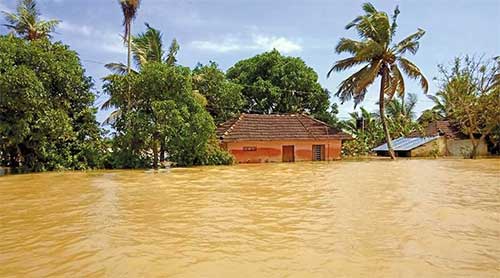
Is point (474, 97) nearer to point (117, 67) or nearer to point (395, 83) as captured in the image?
point (395, 83)

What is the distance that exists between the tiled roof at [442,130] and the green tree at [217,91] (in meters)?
14.1

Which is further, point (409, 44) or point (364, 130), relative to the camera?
point (364, 130)

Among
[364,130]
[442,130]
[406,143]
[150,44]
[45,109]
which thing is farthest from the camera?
[364,130]

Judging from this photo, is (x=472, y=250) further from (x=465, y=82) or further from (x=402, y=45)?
(x=465, y=82)

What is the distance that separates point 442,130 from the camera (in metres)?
30.1

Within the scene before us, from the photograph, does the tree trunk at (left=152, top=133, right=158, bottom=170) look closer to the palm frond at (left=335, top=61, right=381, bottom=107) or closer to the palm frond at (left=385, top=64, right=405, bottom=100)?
Result: the palm frond at (left=335, top=61, right=381, bottom=107)

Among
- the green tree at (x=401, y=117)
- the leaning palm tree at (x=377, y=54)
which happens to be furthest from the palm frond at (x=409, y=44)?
the green tree at (x=401, y=117)

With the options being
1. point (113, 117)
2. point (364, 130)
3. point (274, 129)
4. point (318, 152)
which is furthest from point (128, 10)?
point (364, 130)

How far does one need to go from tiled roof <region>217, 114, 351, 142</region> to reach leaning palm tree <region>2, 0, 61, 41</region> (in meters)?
11.1

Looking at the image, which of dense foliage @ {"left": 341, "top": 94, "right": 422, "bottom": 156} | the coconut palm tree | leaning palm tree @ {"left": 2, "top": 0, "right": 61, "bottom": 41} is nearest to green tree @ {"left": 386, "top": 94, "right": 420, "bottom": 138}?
dense foliage @ {"left": 341, "top": 94, "right": 422, "bottom": 156}

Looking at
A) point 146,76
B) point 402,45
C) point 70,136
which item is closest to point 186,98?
point 146,76

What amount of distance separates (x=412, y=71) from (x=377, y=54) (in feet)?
8.15

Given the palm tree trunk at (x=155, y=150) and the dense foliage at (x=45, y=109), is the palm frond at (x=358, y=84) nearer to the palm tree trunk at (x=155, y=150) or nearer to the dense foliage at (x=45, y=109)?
the palm tree trunk at (x=155, y=150)

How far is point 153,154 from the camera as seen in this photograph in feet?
67.8
